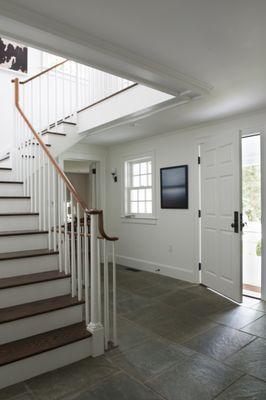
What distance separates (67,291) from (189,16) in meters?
2.47

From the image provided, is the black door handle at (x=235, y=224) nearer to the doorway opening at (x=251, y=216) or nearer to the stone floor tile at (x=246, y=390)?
the doorway opening at (x=251, y=216)

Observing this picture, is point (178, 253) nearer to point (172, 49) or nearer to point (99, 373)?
point (99, 373)

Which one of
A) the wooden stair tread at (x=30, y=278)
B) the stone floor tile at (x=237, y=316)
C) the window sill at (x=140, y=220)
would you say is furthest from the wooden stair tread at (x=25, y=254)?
the window sill at (x=140, y=220)

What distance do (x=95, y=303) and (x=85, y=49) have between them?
2.02 m

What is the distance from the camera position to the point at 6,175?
4074 millimetres

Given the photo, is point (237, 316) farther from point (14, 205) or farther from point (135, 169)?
point (135, 169)

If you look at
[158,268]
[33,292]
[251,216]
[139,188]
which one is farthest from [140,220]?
[33,292]

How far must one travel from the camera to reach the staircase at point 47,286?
7.37 ft

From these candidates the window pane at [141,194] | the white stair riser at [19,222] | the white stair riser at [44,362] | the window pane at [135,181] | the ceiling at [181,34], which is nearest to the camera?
the ceiling at [181,34]

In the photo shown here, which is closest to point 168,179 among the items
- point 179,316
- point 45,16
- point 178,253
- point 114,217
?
point 178,253

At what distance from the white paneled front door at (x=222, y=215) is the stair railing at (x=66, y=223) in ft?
5.25

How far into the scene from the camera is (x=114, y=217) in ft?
20.2

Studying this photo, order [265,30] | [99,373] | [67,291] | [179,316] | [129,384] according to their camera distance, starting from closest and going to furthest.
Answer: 1. [265,30]
2. [129,384]
3. [99,373]
4. [67,291]
5. [179,316]

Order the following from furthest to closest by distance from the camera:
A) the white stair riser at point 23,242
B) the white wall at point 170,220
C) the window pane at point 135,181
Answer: the window pane at point 135,181 < the white wall at point 170,220 < the white stair riser at point 23,242
